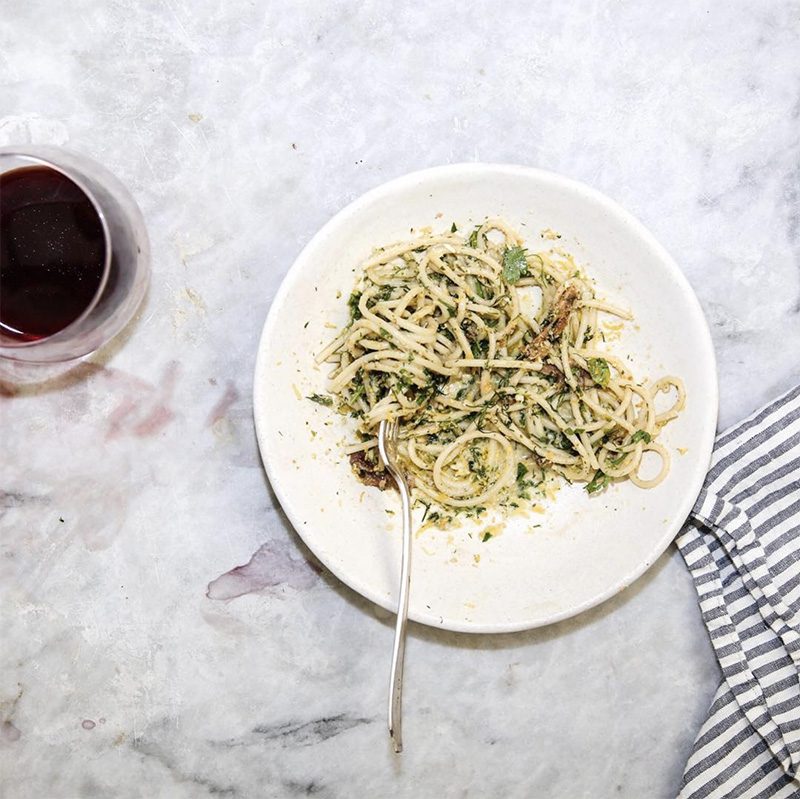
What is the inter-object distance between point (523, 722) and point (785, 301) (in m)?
1.20

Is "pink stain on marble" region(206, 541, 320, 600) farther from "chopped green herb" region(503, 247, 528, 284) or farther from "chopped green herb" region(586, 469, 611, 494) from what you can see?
"chopped green herb" region(503, 247, 528, 284)

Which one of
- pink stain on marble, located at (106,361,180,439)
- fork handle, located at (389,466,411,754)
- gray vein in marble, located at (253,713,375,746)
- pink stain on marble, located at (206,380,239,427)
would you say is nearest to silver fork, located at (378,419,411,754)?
fork handle, located at (389,466,411,754)

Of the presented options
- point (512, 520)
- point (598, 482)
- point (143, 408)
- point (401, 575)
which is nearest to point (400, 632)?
point (401, 575)

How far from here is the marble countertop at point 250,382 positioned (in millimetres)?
2160

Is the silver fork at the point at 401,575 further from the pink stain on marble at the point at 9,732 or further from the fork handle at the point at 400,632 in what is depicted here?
the pink stain on marble at the point at 9,732

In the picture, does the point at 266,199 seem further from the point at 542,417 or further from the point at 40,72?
the point at 542,417

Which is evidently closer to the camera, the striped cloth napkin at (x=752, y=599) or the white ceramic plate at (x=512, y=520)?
the white ceramic plate at (x=512, y=520)

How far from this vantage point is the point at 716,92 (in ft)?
7.16

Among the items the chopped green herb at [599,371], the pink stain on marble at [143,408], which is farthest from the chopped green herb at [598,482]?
the pink stain on marble at [143,408]

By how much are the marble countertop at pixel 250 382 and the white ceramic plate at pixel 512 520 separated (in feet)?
0.63

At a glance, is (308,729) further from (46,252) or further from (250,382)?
(46,252)

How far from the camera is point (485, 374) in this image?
2031 mm

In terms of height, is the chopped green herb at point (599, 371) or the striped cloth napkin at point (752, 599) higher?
the chopped green herb at point (599, 371)

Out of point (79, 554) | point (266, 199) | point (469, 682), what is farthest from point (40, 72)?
point (469, 682)
